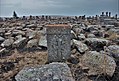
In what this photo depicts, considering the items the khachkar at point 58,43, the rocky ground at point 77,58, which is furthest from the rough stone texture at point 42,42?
the khachkar at point 58,43

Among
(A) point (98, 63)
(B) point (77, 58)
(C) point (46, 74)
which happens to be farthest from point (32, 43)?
(C) point (46, 74)

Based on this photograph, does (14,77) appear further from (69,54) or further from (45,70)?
(69,54)

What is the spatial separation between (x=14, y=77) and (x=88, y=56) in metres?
2.66

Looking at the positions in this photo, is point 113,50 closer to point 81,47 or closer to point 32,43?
point 81,47

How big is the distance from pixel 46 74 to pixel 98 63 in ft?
6.22

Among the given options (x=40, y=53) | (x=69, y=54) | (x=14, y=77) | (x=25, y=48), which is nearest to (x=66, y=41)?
(x=69, y=54)

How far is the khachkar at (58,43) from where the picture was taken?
7941 millimetres

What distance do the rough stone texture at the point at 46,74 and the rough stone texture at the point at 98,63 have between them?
99cm

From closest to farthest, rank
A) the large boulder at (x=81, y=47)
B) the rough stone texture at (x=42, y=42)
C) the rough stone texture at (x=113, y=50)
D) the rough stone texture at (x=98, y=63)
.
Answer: the rough stone texture at (x=98, y=63) → the rough stone texture at (x=113, y=50) → the large boulder at (x=81, y=47) → the rough stone texture at (x=42, y=42)

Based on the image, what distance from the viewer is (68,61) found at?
324 inches

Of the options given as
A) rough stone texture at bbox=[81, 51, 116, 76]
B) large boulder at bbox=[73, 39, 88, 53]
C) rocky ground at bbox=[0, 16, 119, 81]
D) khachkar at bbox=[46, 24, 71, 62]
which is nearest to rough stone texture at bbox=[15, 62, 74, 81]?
rocky ground at bbox=[0, 16, 119, 81]

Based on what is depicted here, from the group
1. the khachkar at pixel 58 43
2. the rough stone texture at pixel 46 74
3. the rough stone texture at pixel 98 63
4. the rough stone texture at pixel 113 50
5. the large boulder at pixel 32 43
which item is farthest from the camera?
the large boulder at pixel 32 43

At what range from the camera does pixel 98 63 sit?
7.47m

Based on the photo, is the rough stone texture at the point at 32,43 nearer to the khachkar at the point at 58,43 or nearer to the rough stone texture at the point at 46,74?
the khachkar at the point at 58,43
